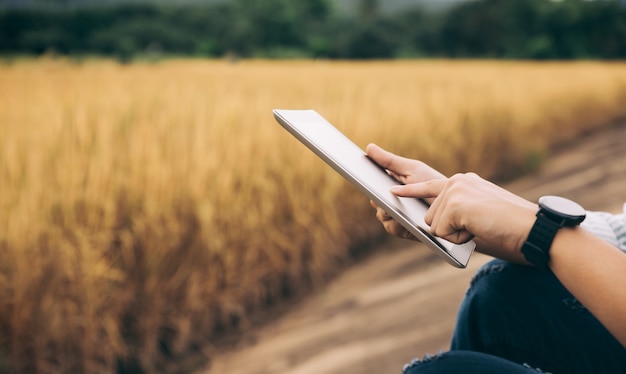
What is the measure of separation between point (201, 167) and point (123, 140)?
0.38 m

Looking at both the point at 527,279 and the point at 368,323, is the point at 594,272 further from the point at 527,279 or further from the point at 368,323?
the point at 368,323

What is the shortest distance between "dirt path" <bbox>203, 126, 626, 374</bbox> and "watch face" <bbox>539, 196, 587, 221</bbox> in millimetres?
1246

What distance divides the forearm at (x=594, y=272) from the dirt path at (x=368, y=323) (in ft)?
4.04

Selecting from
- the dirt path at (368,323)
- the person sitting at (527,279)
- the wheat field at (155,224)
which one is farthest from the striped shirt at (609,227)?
the wheat field at (155,224)

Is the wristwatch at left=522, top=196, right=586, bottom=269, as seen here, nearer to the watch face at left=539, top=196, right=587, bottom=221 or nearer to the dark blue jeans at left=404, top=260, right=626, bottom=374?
the watch face at left=539, top=196, right=587, bottom=221

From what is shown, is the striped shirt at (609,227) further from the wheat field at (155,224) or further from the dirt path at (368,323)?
the wheat field at (155,224)

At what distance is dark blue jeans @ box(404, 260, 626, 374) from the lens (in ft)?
2.49

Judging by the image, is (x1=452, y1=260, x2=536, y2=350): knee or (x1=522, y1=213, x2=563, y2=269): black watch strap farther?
(x1=452, y1=260, x2=536, y2=350): knee

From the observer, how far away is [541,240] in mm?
588

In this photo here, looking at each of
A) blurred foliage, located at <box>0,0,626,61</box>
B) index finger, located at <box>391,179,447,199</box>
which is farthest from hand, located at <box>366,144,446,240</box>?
blurred foliage, located at <box>0,0,626,61</box>

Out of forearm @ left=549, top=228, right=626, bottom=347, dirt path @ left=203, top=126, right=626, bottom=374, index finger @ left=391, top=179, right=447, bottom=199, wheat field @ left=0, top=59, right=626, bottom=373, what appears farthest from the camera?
dirt path @ left=203, top=126, right=626, bottom=374

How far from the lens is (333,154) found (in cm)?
68

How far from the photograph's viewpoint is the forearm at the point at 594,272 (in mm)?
554

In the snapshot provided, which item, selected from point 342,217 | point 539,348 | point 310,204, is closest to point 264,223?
point 310,204
